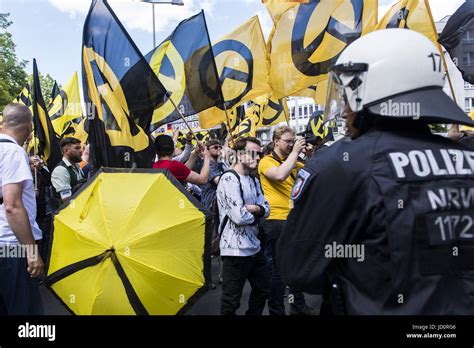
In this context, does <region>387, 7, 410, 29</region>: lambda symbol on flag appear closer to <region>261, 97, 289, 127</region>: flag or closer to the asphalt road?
the asphalt road

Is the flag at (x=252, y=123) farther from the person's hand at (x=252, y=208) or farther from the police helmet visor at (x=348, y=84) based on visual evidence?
the police helmet visor at (x=348, y=84)

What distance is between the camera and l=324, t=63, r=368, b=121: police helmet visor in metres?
1.60

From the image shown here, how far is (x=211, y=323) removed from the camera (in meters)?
2.65

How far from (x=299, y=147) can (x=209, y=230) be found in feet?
5.16

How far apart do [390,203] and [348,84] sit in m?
0.46

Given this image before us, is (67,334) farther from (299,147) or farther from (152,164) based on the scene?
(299,147)

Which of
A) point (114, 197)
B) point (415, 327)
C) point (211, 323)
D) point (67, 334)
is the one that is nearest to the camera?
point (415, 327)

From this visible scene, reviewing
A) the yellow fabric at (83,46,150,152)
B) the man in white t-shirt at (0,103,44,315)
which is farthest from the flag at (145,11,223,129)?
the man in white t-shirt at (0,103,44,315)


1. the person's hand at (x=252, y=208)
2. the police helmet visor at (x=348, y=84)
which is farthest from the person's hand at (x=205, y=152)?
the police helmet visor at (x=348, y=84)

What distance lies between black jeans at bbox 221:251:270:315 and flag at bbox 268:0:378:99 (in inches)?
113

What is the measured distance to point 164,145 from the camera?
176 inches

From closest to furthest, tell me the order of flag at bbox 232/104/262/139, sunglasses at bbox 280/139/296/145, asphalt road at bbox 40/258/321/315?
sunglasses at bbox 280/139/296/145
asphalt road at bbox 40/258/321/315
flag at bbox 232/104/262/139

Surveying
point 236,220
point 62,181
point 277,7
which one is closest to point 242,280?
point 236,220

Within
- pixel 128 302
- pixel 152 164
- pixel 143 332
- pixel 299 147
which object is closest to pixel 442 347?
Answer: pixel 143 332
